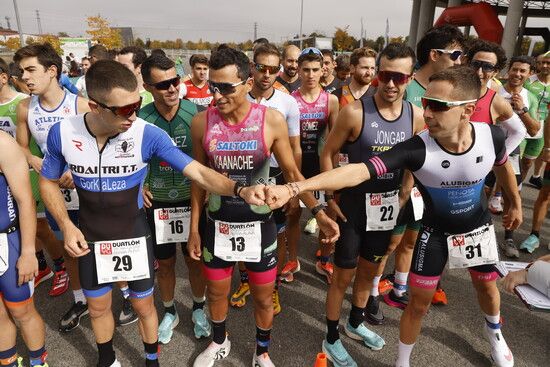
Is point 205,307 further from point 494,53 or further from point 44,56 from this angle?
point 494,53

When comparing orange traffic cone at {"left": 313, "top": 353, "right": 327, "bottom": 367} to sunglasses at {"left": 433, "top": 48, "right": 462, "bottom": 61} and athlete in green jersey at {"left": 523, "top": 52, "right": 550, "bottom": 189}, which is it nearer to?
sunglasses at {"left": 433, "top": 48, "right": 462, "bottom": 61}

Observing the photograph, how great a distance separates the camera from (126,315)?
3.67 metres

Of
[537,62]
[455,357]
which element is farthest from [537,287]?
[537,62]

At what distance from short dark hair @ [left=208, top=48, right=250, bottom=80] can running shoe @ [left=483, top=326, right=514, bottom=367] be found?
9.55 feet

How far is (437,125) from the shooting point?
238 cm

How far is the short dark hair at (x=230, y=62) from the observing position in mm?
2609

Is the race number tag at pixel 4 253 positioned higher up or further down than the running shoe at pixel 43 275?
higher up

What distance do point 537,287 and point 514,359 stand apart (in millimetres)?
1729

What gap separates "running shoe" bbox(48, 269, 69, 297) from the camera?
4082 mm

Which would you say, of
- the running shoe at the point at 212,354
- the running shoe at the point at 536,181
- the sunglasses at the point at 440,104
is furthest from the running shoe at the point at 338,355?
the running shoe at the point at 536,181

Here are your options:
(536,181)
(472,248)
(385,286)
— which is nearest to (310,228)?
(385,286)

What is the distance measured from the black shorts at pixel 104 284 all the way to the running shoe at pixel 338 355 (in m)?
1.57

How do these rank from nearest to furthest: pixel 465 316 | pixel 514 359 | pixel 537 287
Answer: pixel 537 287 < pixel 514 359 < pixel 465 316

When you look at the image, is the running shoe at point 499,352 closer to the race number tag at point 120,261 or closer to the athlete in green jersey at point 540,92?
the race number tag at point 120,261
